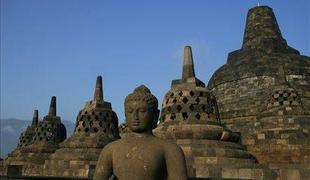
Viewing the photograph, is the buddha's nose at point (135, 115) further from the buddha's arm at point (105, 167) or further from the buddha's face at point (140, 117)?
the buddha's arm at point (105, 167)

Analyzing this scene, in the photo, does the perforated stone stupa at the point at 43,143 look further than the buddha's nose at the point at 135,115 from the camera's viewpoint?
Yes

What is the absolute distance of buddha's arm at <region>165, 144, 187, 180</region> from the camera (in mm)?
3586

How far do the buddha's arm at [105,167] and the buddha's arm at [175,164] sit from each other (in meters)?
0.56

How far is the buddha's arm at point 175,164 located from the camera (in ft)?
11.8

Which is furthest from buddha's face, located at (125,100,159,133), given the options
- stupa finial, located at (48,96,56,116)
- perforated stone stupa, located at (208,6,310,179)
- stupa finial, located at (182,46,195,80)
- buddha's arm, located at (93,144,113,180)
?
stupa finial, located at (48,96,56,116)

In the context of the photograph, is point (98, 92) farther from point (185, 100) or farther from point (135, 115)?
point (135, 115)

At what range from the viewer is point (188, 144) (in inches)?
427

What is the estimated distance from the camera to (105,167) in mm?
3746

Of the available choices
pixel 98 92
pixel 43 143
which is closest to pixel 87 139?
pixel 98 92

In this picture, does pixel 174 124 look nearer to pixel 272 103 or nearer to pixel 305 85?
pixel 272 103

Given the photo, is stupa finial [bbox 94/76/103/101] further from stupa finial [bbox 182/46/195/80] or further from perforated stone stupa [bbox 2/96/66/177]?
stupa finial [bbox 182/46/195/80]

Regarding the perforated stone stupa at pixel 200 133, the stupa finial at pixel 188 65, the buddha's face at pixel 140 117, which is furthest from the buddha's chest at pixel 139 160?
the stupa finial at pixel 188 65

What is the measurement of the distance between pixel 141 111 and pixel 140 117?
0.06 meters

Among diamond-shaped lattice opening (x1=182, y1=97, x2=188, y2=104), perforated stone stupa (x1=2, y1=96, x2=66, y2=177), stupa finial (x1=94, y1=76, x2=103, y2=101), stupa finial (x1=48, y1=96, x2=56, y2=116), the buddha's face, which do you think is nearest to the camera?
the buddha's face
